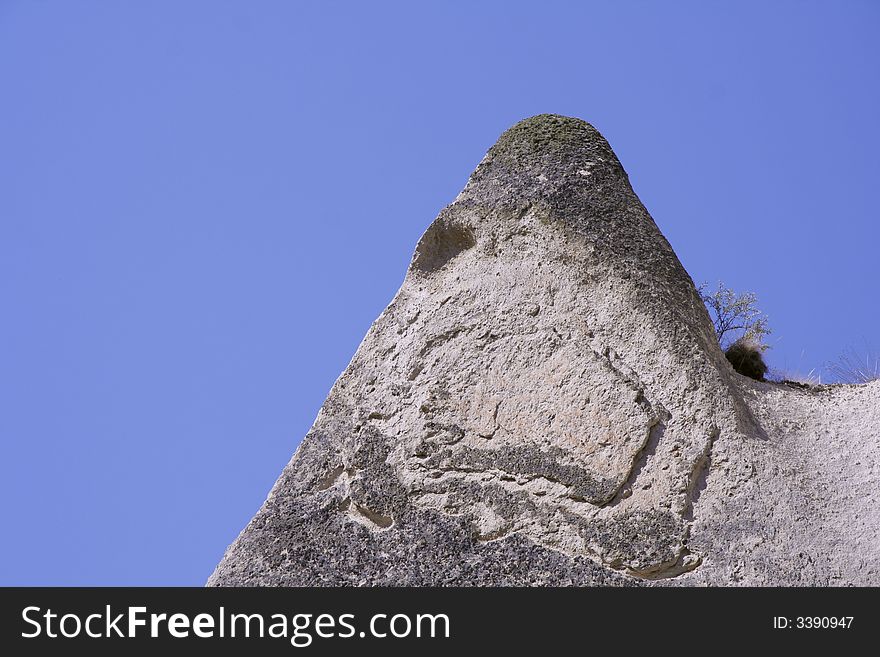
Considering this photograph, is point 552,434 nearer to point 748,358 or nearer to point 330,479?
point 330,479

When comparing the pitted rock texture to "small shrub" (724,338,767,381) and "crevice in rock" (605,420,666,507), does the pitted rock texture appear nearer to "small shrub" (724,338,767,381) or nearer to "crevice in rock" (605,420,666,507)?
Answer: "crevice in rock" (605,420,666,507)

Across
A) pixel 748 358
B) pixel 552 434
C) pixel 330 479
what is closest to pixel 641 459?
pixel 552 434

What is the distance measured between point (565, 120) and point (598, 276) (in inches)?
39.9

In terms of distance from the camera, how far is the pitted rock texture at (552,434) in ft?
13.7

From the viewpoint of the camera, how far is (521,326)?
4793 millimetres

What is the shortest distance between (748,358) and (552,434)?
203 centimetres

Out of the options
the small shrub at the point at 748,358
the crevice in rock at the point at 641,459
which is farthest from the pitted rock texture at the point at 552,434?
the small shrub at the point at 748,358

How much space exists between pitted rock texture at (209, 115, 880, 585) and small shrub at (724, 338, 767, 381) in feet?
3.21

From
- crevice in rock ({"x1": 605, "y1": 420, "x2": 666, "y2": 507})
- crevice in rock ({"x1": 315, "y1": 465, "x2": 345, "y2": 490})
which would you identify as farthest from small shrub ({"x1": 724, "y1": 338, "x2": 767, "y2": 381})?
crevice in rock ({"x1": 315, "y1": 465, "x2": 345, "y2": 490})

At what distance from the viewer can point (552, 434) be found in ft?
14.7

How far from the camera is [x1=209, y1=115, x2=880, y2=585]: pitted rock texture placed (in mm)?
4164

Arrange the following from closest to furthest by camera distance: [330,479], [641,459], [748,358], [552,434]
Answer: [641,459] → [552,434] → [330,479] → [748,358]
